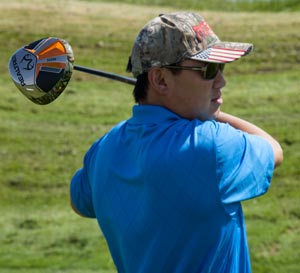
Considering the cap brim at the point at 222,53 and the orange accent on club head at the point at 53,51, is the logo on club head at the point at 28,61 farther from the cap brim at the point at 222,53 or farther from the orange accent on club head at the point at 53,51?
the cap brim at the point at 222,53

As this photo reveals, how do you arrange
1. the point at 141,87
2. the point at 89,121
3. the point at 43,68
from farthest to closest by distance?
the point at 89,121 → the point at 43,68 → the point at 141,87

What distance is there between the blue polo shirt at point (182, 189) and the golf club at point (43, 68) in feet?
1.29

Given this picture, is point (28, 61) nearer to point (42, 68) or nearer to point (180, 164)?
point (42, 68)

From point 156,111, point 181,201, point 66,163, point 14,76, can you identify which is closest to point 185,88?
point 156,111

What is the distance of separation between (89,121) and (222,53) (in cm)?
603

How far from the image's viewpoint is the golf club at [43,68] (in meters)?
2.88

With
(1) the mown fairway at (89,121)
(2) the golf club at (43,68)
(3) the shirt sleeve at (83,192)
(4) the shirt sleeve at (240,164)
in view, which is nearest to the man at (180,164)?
(4) the shirt sleeve at (240,164)

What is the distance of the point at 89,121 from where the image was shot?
8547 mm

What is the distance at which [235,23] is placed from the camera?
10.8 meters

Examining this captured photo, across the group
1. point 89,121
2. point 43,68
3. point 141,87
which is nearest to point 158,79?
point 141,87

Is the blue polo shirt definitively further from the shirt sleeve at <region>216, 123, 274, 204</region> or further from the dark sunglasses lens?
the dark sunglasses lens

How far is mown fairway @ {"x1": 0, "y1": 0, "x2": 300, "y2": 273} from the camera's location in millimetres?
6422

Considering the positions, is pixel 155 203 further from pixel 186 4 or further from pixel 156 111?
pixel 186 4

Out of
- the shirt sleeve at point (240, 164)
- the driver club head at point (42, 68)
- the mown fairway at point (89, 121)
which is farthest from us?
the mown fairway at point (89, 121)
